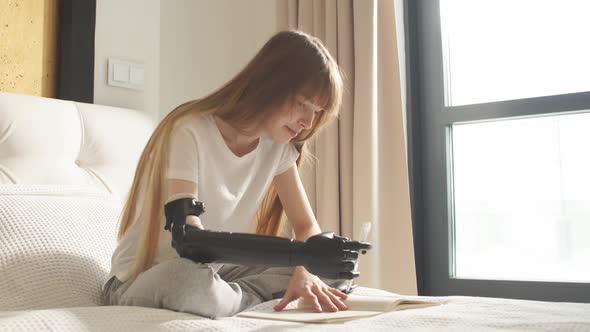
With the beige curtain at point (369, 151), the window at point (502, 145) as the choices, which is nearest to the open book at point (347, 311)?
the beige curtain at point (369, 151)

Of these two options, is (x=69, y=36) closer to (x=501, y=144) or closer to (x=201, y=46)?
(x=201, y=46)

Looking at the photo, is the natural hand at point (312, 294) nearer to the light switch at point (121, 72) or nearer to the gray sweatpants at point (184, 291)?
the gray sweatpants at point (184, 291)

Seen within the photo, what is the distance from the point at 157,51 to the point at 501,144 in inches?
49.2

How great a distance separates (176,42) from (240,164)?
1.19 m

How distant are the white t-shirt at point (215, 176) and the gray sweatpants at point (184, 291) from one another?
9 cm

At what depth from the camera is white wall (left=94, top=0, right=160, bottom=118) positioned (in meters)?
2.18

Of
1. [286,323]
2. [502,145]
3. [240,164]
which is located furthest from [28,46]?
[502,145]

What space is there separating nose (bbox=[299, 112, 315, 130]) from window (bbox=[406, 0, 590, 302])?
112cm

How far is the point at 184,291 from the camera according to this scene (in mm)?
1100

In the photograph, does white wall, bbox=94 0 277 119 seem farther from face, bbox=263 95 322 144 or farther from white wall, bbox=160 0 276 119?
face, bbox=263 95 322 144

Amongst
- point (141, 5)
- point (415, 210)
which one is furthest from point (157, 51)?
point (415, 210)

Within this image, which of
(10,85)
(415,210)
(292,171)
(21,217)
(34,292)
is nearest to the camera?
(34,292)

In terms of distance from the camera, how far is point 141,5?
2.30m

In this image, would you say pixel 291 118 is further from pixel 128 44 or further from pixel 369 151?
pixel 128 44
